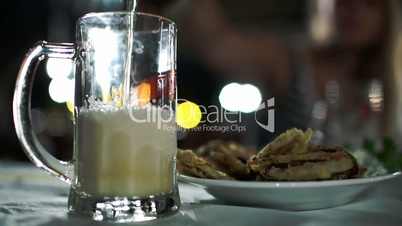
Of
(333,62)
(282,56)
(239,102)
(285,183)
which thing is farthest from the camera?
(333,62)

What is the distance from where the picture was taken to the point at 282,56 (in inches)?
92.4

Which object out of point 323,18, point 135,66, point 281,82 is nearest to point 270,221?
point 135,66

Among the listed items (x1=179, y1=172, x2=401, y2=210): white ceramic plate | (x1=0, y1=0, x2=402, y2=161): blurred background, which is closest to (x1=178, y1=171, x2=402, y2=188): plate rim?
(x1=179, y1=172, x2=401, y2=210): white ceramic plate

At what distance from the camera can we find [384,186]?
1.91 feet

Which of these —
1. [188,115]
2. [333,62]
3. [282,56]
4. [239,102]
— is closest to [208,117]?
[188,115]

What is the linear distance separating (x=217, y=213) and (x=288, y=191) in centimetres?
6

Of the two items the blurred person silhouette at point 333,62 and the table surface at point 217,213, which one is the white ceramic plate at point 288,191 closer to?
the table surface at point 217,213

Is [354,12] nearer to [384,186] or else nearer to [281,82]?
[281,82]

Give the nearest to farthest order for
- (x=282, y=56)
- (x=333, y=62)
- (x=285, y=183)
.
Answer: (x=285, y=183) → (x=282, y=56) → (x=333, y=62)

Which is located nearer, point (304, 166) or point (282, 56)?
point (304, 166)

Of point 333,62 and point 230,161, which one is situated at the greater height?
point 333,62

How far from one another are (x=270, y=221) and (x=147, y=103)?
0.13m

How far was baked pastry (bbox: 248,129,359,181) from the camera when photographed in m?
0.43

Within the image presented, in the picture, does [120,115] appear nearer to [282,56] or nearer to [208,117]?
[208,117]
